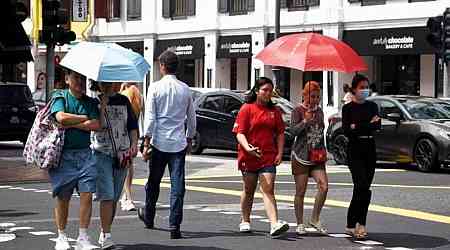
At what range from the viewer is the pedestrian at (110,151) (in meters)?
9.15

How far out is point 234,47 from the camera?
3856 centimetres

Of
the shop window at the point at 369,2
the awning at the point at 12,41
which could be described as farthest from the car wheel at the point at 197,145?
the shop window at the point at 369,2

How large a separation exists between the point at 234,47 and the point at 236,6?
1.79m

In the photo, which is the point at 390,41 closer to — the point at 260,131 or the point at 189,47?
the point at 189,47

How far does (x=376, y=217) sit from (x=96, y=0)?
3152 cm

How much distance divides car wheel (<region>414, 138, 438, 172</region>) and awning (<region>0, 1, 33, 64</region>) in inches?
311

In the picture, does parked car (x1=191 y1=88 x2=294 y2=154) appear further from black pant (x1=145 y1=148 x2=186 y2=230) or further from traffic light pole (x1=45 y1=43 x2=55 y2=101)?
black pant (x1=145 y1=148 x2=186 y2=230)

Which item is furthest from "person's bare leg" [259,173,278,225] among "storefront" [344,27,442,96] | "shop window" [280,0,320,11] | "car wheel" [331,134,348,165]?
"shop window" [280,0,320,11]

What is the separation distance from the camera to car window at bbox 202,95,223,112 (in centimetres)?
2397

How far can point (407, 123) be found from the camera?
19.3 m

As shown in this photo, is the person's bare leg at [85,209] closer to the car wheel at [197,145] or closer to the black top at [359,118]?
the black top at [359,118]

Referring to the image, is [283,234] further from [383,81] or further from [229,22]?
[229,22]

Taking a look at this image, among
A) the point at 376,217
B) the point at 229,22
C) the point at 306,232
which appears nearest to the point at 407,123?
the point at 376,217

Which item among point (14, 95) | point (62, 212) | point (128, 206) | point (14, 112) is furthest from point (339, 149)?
point (62, 212)
